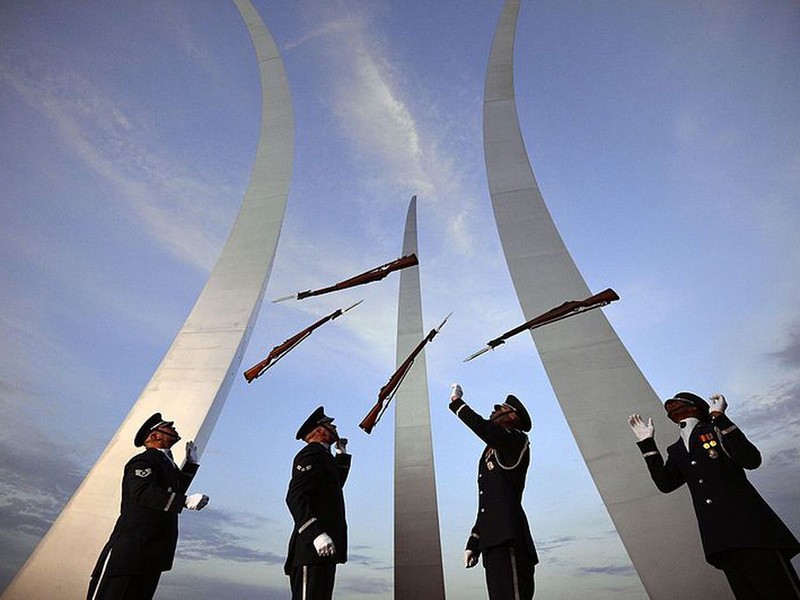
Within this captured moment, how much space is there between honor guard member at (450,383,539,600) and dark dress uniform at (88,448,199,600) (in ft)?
6.98

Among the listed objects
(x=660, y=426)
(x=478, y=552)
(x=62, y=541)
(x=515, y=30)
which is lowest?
(x=478, y=552)

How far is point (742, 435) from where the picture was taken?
131 inches

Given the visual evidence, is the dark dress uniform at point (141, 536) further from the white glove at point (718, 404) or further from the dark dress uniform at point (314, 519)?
the white glove at point (718, 404)

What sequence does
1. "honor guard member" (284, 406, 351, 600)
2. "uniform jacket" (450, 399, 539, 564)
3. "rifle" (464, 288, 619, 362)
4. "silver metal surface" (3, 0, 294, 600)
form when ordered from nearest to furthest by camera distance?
"uniform jacket" (450, 399, 539, 564)
"honor guard member" (284, 406, 351, 600)
"rifle" (464, 288, 619, 362)
"silver metal surface" (3, 0, 294, 600)

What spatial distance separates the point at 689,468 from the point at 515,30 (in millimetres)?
9875

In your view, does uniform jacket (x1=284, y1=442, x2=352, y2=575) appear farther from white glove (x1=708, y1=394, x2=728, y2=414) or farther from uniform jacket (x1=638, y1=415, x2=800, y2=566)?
white glove (x1=708, y1=394, x2=728, y2=414)

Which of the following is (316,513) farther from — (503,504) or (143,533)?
(503,504)

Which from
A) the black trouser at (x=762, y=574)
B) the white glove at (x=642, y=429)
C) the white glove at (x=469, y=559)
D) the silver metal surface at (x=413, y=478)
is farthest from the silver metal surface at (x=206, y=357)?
the black trouser at (x=762, y=574)

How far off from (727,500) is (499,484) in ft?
4.69

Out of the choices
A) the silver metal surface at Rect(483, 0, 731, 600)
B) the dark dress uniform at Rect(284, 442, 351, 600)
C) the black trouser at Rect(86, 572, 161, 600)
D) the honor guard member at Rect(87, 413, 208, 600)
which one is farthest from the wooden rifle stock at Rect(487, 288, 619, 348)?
the black trouser at Rect(86, 572, 161, 600)

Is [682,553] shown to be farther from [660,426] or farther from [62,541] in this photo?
[62,541]

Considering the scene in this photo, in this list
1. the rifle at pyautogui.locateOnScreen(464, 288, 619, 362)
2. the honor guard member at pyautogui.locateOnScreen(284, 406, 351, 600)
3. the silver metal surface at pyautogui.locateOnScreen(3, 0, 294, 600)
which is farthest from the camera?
the silver metal surface at pyautogui.locateOnScreen(3, 0, 294, 600)

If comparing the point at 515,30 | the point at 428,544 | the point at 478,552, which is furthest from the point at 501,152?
the point at 428,544

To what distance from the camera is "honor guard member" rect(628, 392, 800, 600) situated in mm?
3039
